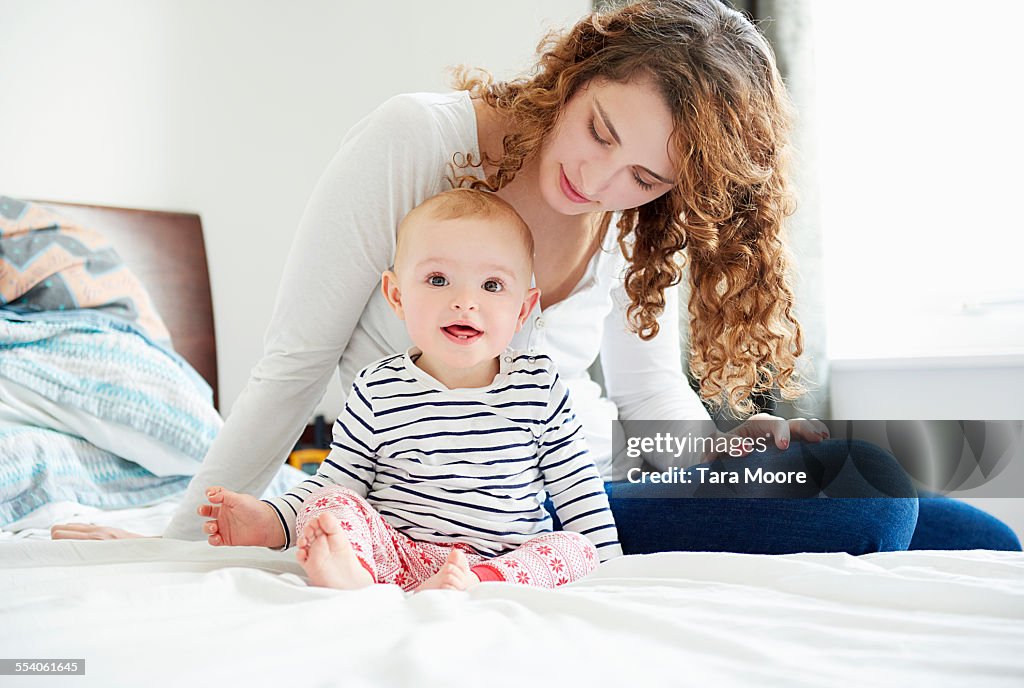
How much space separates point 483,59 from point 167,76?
0.98 metres

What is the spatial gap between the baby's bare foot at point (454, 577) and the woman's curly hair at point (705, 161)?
0.58 meters

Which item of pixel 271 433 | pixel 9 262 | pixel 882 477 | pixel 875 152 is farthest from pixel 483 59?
pixel 882 477

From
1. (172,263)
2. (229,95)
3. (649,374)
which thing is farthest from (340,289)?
(229,95)

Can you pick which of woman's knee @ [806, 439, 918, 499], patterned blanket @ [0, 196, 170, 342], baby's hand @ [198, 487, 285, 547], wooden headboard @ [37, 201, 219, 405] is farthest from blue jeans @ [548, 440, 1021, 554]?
wooden headboard @ [37, 201, 219, 405]

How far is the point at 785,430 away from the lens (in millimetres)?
1200

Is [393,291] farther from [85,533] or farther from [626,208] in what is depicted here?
[85,533]

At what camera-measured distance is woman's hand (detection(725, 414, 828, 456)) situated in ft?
3.91

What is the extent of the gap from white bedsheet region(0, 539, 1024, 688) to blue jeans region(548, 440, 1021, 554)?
22 centimetres

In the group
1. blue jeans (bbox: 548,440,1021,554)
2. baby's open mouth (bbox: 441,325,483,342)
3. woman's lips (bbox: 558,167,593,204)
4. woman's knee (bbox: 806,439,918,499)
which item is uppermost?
woman's lips (bbox: 558,167,593,204)

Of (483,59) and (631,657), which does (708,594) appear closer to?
(631,657)

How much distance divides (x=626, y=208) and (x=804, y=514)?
505 mm

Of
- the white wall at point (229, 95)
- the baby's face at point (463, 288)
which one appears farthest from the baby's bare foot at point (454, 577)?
the white wall at point (229, 95)

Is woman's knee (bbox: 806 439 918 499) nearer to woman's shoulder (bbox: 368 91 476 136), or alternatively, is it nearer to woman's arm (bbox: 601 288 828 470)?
woman's arm (bbox: 601 288 828 470)

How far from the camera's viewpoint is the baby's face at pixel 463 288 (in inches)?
40.7
